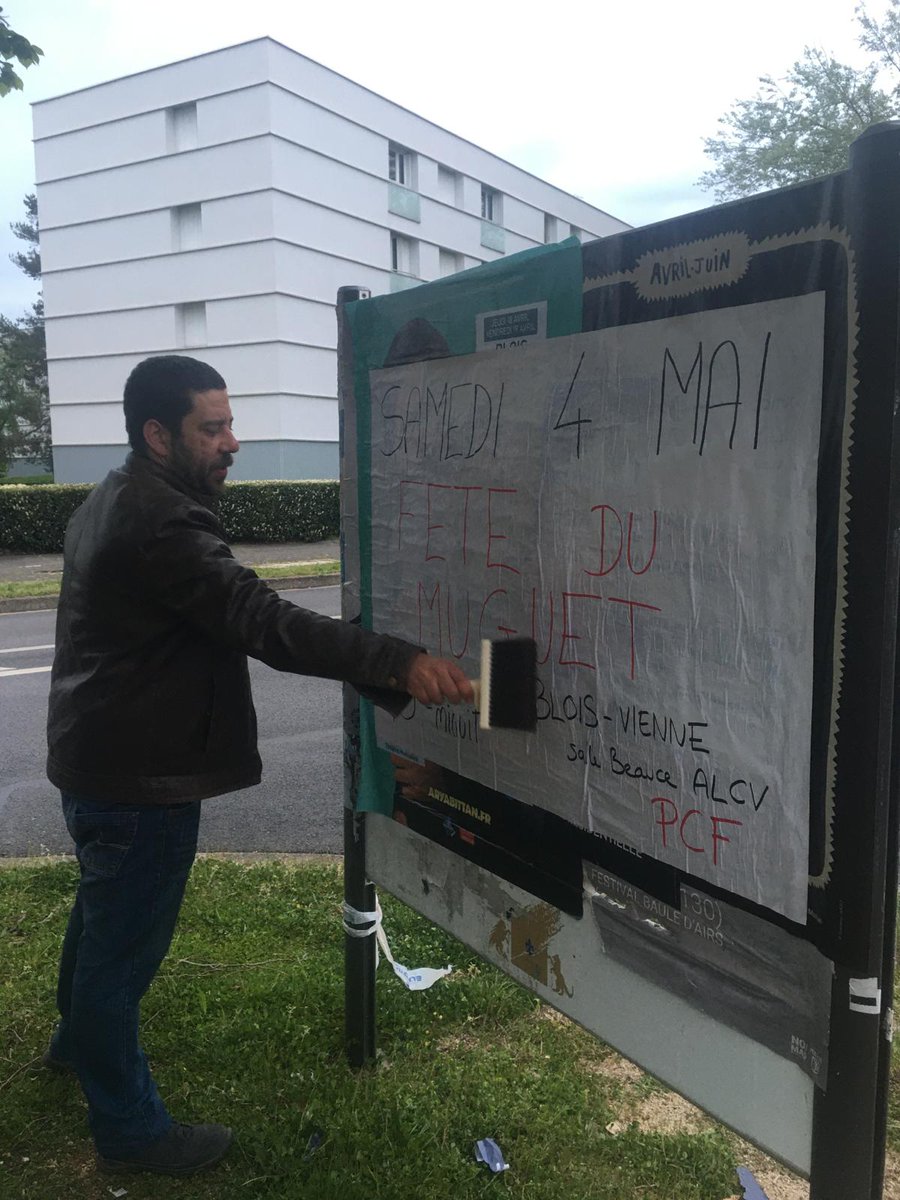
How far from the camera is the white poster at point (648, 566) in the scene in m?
1.44

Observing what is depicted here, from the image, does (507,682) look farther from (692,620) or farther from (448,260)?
(448,260)

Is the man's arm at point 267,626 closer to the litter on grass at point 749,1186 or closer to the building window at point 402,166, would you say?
the litter on grass at point 749,1186

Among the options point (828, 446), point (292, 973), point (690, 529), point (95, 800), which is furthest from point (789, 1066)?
point (292, 973)

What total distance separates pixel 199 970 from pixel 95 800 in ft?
4.28

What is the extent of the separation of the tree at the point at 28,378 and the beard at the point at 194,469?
46948 mm

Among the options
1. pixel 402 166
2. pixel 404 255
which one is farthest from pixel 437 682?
pixel 402 166

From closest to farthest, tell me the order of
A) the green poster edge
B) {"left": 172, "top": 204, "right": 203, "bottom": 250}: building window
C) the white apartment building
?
1. the green poster edge
2. the white apartment building
3. {"left": 172, "top": 204, "right": 203, "bottom": 250}: building window

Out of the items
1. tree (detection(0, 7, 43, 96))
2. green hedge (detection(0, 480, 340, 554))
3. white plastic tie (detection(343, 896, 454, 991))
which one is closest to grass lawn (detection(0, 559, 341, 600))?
green hedge (detection(0, 480, 340, 554))

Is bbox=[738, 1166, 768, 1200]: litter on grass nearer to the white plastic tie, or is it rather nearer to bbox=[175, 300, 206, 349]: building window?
the white plastic tie

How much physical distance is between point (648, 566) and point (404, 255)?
3266 centimetres

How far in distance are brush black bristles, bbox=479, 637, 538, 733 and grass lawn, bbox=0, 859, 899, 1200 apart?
1189 mm

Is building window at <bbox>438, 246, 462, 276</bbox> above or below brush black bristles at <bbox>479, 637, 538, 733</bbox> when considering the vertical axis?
above

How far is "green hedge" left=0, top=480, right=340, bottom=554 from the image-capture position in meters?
18.2

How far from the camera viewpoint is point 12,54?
16.4 feet
